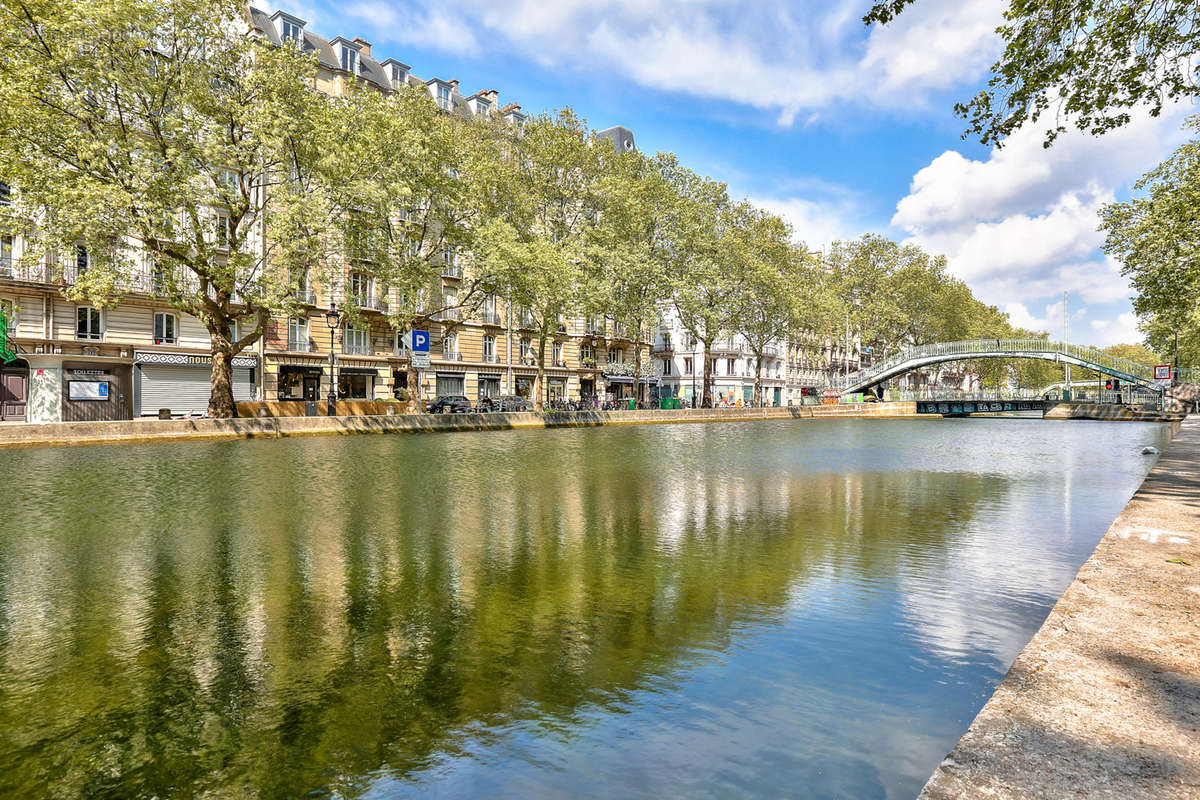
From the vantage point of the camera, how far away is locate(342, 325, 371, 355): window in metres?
42.7

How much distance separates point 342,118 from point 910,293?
63.9 meters

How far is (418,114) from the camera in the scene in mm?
31797

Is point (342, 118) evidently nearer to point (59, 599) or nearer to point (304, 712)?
point (59, 599)

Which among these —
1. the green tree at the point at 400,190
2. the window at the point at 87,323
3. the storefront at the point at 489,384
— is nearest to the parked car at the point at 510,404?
the green tree at the point at 400,190

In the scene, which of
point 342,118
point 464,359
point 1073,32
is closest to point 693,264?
point 464,359

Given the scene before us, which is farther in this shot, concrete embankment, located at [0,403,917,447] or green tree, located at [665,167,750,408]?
green tree, located at [665,167,750,408]

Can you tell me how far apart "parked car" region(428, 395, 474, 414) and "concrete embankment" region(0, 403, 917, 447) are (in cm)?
572

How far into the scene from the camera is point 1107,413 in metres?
51.7

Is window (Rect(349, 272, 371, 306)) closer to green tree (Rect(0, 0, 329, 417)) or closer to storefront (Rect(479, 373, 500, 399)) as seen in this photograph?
storefront (Rect(479, 373, 500, 399))

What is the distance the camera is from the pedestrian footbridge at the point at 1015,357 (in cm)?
5397

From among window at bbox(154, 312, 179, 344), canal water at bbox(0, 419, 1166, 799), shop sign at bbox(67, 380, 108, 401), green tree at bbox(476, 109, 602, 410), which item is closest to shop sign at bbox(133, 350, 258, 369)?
window at bbox(154, 312, 179, 344)

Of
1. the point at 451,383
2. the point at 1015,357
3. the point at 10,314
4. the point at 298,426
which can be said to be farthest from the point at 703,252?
the point at 10,314

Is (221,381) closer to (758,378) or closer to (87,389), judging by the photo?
(87,389)

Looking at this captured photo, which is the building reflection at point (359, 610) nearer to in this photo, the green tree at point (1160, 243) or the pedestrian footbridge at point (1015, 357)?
the green tree at point (1160, 243)
